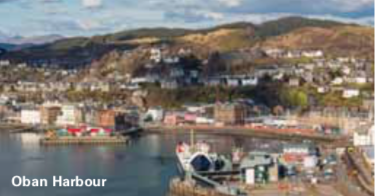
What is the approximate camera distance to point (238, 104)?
55.4ft

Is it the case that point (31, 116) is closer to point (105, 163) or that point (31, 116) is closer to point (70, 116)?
point (70, 116)

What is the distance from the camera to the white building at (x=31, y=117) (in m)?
17.4

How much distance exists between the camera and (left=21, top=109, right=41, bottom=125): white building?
686 inches

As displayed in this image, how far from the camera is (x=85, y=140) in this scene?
46.0 feet

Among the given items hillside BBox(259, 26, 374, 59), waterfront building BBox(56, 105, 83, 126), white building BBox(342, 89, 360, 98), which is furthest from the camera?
hillside BBox(259, 26, 374, 59)

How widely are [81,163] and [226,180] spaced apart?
2457mm

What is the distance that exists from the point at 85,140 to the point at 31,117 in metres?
3.74

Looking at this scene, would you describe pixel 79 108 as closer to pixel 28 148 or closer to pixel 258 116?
pixel 258 116

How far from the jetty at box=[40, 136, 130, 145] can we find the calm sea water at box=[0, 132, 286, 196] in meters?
0.19

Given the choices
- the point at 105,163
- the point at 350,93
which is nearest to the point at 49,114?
the point at 350,93

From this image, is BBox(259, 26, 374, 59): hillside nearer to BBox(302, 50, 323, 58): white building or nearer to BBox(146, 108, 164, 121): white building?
BBox(302, 50, 323, 58): white building

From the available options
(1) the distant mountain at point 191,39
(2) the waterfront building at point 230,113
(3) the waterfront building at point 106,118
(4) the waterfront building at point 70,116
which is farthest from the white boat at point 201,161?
(1) the distant mountain at point 191,39

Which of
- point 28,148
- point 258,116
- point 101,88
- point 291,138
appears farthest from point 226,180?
point 101,88

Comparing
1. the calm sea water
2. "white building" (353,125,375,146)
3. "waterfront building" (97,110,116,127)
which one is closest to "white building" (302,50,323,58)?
"waterfront building" (97,110,116,127)
